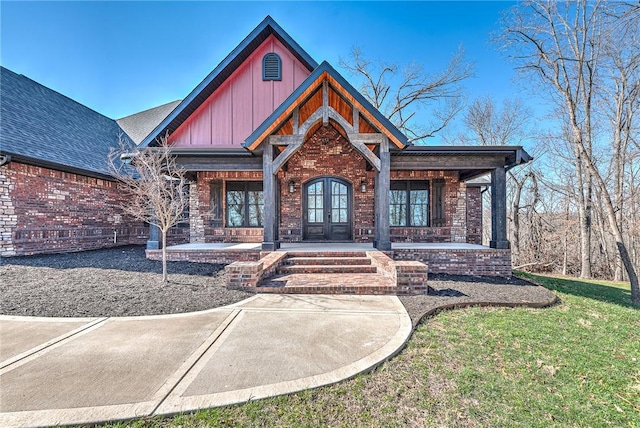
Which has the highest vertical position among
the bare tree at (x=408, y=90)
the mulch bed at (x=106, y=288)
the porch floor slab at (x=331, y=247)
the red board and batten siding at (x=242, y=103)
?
the bare tree at (x=408, y=90)

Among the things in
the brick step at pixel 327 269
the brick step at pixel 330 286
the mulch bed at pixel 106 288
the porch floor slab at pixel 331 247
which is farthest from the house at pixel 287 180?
the brick step at pixel 330 286

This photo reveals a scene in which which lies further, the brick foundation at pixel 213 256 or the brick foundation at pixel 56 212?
the brick foundation at pixel 56 212

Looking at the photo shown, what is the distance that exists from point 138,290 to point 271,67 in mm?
7810

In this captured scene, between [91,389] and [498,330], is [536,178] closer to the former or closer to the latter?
[498,330]

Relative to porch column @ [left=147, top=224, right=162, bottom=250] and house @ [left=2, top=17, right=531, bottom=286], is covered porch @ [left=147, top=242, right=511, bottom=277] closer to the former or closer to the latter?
porch column @ [left=147, top=224, right=162, bottom=250]

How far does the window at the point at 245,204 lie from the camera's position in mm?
9695

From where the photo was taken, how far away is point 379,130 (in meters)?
7.03

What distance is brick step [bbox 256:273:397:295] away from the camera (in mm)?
4996

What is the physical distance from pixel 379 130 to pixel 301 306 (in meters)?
4.82

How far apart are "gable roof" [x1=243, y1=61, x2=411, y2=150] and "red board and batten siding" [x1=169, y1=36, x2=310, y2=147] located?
2645 mm

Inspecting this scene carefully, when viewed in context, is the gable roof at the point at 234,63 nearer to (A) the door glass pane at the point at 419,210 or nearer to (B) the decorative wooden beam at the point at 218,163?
(B) the decorative wooden beam at the point at 218,163

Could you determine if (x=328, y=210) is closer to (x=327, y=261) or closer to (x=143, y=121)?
(x=327, y=261)

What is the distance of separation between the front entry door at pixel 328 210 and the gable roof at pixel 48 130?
25.7 feet

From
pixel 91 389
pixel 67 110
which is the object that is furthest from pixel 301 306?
pixel 67 110
